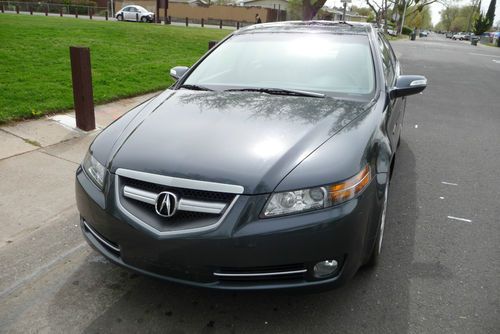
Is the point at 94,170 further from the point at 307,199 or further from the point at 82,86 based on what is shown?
the point at 82,86

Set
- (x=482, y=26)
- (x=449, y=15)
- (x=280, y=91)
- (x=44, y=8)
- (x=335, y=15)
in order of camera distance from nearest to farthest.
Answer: (x=280, y=91) → (x=44, y=8) → (x=482, y=26) → (x=335, y=15) → (x=449, y=15)

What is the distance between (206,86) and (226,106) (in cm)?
62

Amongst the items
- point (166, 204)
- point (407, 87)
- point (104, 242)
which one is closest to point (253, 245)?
point (166, 204)

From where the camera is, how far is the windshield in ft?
11.1

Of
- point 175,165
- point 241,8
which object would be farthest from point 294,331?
point 241,8

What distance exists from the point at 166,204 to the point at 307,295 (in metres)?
1.09

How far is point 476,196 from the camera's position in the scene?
14.0ft

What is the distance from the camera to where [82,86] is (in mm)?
5500

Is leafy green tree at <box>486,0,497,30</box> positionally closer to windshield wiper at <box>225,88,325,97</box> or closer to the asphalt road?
the asphalt road

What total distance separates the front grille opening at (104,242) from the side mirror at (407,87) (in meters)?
2.29

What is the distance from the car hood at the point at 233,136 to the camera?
7.31ft

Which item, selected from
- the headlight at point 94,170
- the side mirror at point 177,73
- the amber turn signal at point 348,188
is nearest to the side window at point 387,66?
the amber turn signal at point 348,188

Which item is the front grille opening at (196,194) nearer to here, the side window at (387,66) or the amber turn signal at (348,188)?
the amber turn signal at (348,188)

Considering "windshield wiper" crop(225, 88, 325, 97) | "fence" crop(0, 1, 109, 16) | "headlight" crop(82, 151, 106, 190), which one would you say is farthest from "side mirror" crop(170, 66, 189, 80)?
"fence" crop(0, 1, 109, 16)
